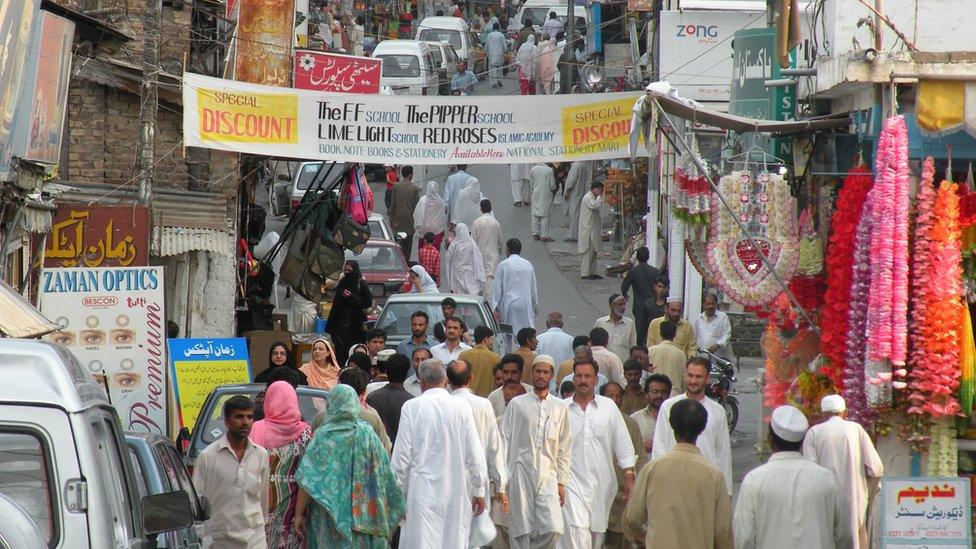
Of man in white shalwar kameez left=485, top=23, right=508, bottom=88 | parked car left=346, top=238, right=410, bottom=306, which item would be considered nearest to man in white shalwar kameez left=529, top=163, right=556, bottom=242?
parked car left=346, top=238, right=410, bottom=306

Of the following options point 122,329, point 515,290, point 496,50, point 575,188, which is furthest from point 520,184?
point 122,329

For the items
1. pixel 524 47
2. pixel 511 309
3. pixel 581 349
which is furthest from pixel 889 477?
pixel 524 47

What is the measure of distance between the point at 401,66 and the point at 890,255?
101 feet

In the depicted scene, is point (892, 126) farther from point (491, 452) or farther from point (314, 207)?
point (314, 207)

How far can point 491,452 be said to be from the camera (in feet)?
33.3

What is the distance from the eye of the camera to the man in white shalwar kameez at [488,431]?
10.1m

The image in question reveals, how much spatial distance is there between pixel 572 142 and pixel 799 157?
4.05m

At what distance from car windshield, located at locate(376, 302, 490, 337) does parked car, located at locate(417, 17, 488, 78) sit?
2797cm

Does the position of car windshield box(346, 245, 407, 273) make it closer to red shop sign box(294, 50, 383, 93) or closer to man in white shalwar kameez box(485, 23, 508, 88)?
red shop sign box(294, 50, 383, 93)

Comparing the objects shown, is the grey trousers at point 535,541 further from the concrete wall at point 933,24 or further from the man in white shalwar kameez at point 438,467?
the concrete wall at point 933,24

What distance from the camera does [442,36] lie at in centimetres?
4631

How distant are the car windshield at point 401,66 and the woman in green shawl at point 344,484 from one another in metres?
30.6

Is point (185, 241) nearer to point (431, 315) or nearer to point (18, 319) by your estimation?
point (431, 315)

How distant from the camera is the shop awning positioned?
1131cm
